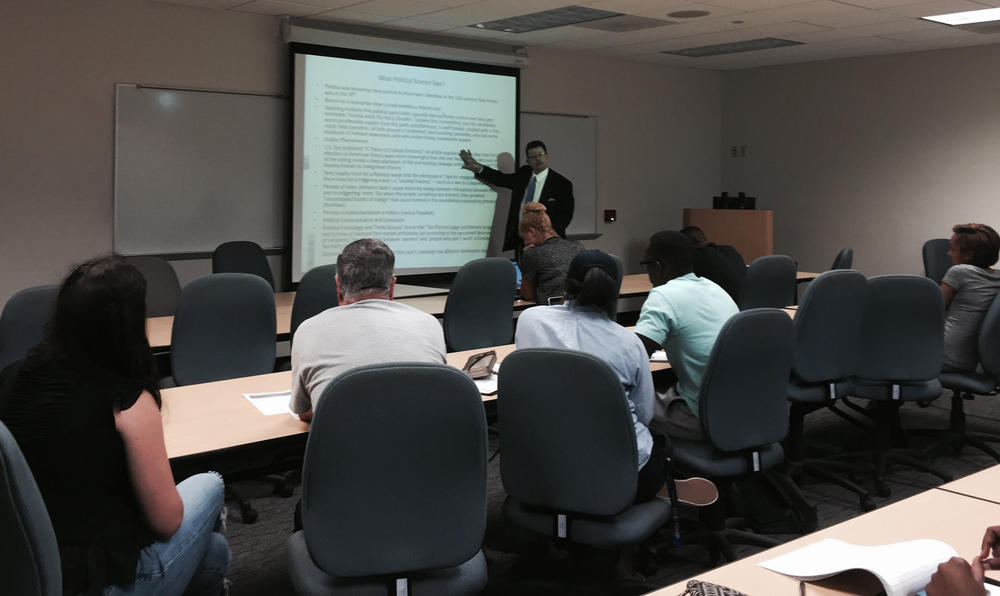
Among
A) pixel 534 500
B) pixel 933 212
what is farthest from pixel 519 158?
pixel 534 500

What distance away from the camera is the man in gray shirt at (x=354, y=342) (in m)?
2.43

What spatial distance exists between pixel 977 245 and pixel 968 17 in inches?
105

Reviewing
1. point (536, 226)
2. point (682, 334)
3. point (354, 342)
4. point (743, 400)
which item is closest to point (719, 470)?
point (743, 400)

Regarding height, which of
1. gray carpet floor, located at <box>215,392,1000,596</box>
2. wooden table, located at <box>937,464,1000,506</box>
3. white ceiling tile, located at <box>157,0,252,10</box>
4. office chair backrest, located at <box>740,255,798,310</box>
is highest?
white ceiling tile, located at <box>157,0,252,10</box>

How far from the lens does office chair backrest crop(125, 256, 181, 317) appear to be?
5.06 metres

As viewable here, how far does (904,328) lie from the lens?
4.14 meters

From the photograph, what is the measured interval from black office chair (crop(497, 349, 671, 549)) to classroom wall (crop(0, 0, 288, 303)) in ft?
14.3

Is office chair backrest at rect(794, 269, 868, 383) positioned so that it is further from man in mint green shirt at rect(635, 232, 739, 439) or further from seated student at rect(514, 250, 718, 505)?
seated student at rect(514, 250, 718, 505)

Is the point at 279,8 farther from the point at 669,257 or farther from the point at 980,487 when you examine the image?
the point at 980,487

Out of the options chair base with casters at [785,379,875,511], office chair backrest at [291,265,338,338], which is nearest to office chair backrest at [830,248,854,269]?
chair base with casters at [785,379,875,511]

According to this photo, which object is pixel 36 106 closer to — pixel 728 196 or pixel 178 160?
pixel 178 160

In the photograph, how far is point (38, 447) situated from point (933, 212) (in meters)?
8.25

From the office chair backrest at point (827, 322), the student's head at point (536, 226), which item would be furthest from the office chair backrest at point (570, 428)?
the student's head at point (536, 226)

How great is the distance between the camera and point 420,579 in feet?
6.89
